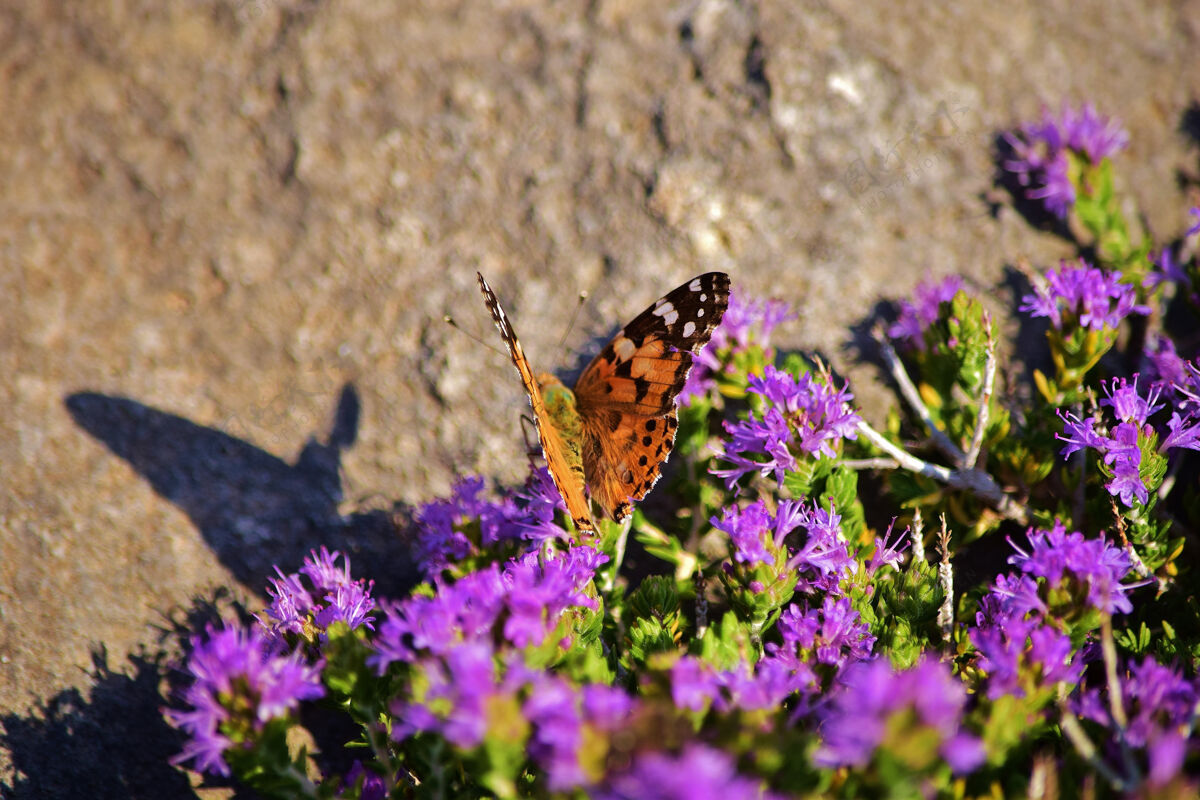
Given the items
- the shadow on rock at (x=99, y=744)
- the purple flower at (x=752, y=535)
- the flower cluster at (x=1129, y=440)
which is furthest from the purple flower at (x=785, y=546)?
the shadow on rock at (x=99, y=744)

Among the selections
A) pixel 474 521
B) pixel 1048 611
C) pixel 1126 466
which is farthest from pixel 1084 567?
pixel 474 521

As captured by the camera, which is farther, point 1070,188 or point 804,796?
point 1070,188

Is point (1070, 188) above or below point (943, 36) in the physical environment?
below

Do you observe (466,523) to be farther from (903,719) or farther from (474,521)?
(903,719)

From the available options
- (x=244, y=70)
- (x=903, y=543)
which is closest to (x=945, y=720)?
(x=903, y=543)

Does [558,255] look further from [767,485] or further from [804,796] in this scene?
[804,796]

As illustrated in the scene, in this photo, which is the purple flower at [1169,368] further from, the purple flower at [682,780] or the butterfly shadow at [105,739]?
the butterfly shadow at [105,739]

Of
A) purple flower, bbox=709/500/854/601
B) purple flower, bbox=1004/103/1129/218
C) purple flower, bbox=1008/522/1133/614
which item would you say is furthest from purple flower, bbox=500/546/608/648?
purple flower, bbox=1004/103/1129/218
